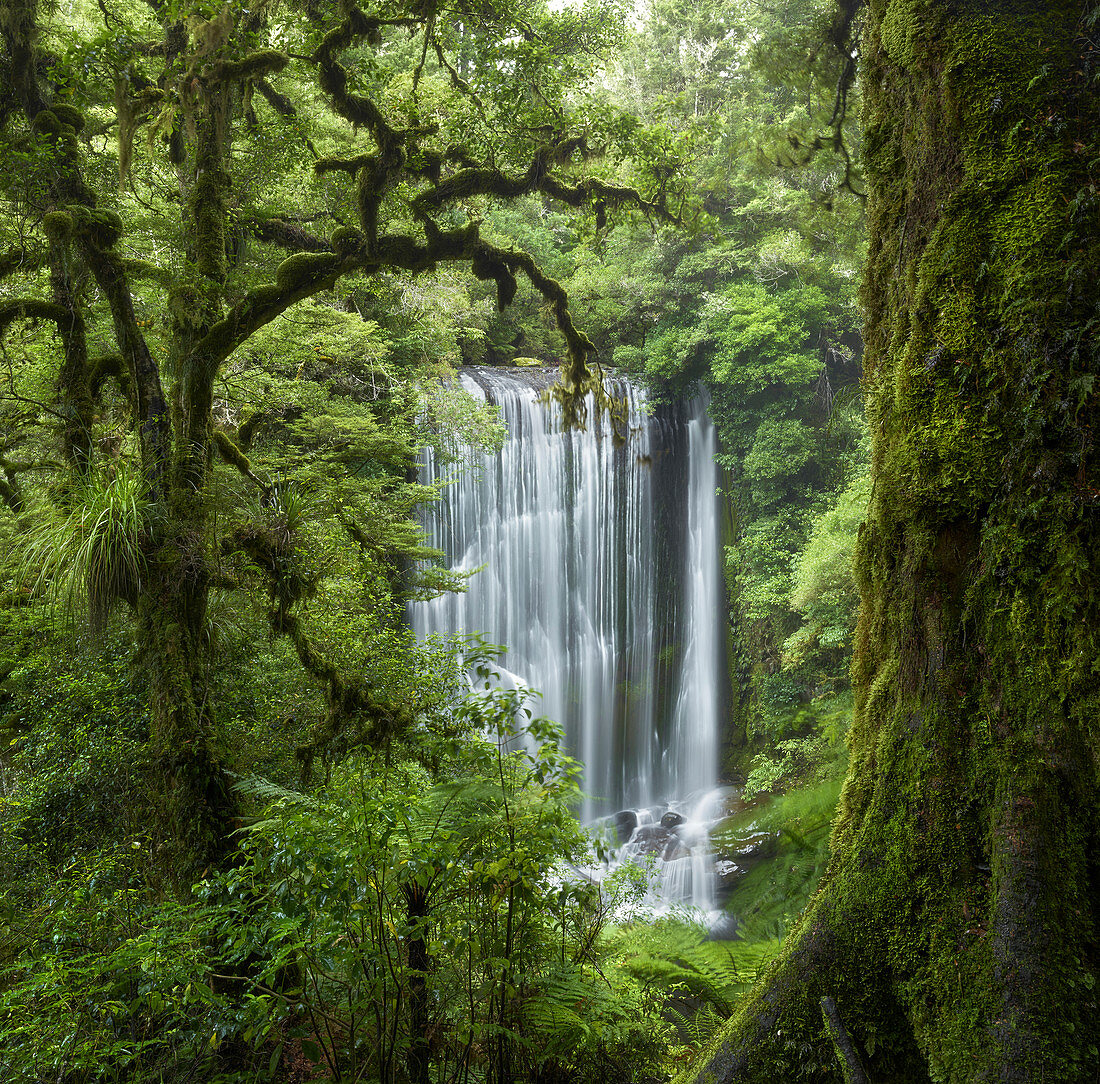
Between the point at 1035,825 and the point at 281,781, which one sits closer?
the point at 1035,825

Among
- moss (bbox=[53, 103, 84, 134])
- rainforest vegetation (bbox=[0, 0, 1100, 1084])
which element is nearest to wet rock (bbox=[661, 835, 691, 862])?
rainforest vegetation (bbox=[0, 0, 1100, 1084])

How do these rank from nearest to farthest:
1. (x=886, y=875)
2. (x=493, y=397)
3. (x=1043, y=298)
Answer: (x=1043, y=298), (x=886, y=875), (x=493, y=397)

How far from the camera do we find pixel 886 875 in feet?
6.34

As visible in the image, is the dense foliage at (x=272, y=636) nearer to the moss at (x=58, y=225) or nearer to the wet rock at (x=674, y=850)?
the moss at (x=58, y=225)

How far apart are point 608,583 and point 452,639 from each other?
35.9ft

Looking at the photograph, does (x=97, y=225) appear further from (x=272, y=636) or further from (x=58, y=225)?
(x=272, y=636)

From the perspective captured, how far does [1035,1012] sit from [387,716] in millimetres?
4124

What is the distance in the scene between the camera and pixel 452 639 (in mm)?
5520

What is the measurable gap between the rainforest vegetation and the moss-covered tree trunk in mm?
10

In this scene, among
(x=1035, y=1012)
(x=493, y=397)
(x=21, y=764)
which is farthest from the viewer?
(x=493, y=397)

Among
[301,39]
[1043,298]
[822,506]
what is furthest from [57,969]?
[822,506]

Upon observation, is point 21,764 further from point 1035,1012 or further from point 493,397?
point 493,397

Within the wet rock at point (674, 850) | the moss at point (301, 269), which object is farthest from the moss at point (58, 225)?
the wet rock at point (674, 850)

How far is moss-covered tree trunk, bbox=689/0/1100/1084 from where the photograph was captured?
161cm
